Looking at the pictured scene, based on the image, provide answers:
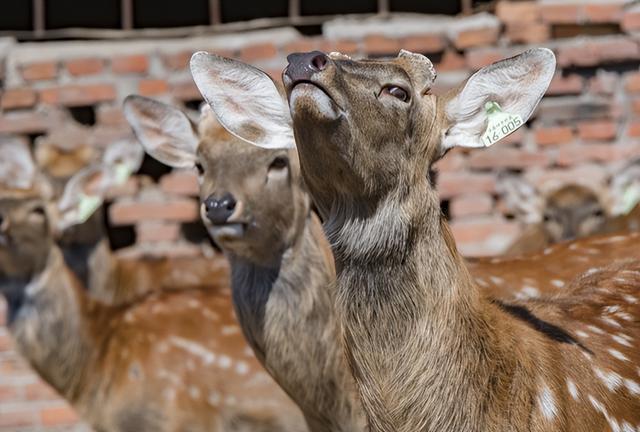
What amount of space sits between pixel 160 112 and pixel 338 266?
2.02m

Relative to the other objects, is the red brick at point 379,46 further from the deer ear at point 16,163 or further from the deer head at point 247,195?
the deer head at point 247,195

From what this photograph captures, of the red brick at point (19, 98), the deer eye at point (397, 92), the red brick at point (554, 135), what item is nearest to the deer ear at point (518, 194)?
the red brick at point (554, 135)

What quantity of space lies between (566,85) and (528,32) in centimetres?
31

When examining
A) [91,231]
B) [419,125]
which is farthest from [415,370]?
[91,231]

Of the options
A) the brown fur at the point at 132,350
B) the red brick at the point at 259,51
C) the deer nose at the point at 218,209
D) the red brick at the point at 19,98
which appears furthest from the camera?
the red brick at the point at 19,98

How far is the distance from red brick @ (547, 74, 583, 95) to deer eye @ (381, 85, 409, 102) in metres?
3.77

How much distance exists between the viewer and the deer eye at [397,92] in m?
2.77

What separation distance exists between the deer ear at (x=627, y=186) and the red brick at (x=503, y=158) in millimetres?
400

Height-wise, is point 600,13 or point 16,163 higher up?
point 600,13

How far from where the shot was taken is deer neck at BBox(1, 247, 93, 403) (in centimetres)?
544

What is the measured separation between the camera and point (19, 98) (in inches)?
266

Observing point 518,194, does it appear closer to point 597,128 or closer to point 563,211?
point 597,128

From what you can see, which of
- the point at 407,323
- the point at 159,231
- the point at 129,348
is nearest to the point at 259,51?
the point at 159,231

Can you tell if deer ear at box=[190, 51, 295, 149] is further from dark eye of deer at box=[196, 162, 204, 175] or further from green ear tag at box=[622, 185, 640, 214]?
green ear tag at box=[622, 185, 640, 214]
